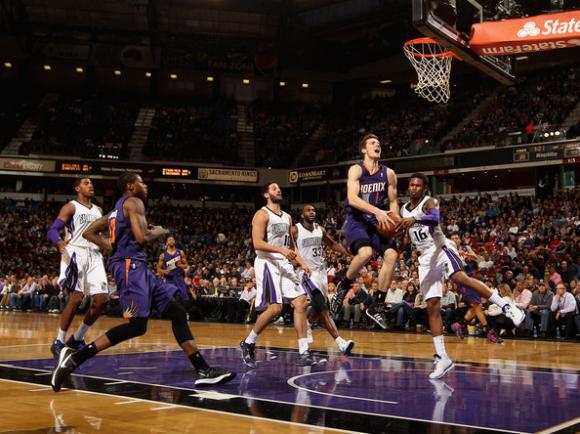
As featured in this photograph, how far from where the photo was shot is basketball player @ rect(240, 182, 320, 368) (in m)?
7.51

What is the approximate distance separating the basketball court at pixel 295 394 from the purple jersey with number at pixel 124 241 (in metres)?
1.13

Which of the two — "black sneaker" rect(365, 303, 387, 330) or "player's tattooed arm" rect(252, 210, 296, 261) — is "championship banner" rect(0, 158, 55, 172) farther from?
"black sneaker" rect(365, 303, 387, 330)

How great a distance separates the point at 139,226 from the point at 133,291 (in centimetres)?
55

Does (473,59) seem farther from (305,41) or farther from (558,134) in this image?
(305,41)

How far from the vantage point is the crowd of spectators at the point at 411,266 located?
13398 mm

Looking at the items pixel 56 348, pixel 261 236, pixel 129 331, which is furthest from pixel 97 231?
pixel 56 348

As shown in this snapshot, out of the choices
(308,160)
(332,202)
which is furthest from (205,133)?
(332,202)

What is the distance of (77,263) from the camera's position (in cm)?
782

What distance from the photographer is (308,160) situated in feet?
A: 110

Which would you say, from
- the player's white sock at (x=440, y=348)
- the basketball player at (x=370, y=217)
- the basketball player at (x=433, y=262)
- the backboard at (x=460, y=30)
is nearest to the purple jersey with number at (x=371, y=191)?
the basketball player at (x=370, y=217)

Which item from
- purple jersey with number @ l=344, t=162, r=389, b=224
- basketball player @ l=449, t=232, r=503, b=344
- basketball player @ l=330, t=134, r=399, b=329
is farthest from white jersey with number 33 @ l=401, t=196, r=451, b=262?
basketball player @ l=449, t=232, r=503, b=344

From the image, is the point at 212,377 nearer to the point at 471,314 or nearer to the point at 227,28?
the point at 471,314

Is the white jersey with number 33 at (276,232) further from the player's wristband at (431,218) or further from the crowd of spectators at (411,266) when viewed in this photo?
the player's wristband at (431,218)

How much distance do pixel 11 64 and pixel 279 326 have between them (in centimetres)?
2967
